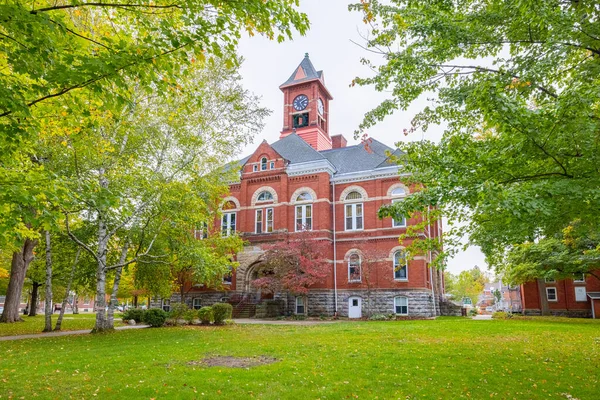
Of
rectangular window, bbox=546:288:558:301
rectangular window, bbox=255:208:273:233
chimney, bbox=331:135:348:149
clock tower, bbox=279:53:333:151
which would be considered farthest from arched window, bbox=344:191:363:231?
rectangular window, bbox=546:288:558:301

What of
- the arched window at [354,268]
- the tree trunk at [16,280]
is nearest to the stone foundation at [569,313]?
the arched window at [354,268]

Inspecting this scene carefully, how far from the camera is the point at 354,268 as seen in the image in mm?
30703

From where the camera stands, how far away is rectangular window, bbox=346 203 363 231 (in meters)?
31.4

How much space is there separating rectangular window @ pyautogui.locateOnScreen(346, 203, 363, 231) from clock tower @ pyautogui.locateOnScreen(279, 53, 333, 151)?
9.68m

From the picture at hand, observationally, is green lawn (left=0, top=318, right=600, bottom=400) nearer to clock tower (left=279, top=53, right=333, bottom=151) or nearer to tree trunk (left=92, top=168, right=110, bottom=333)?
tree trunk (left=92, top=168, right=110, bottom=333)

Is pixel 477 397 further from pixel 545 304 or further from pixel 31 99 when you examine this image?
pixel 545 304

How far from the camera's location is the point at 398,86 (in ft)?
30.5

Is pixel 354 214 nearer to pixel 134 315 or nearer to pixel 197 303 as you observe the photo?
pixel 197 303

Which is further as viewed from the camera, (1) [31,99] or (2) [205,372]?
(2) [205,372]

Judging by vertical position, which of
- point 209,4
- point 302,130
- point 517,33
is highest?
point 302,130

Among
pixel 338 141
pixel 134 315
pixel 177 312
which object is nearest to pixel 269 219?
pixel 177 312

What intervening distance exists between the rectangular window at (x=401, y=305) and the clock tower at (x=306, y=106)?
16.7 m

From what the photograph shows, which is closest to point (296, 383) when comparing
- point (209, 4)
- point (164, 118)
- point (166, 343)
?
point (209, 4)

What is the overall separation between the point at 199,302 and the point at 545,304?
29075mm
